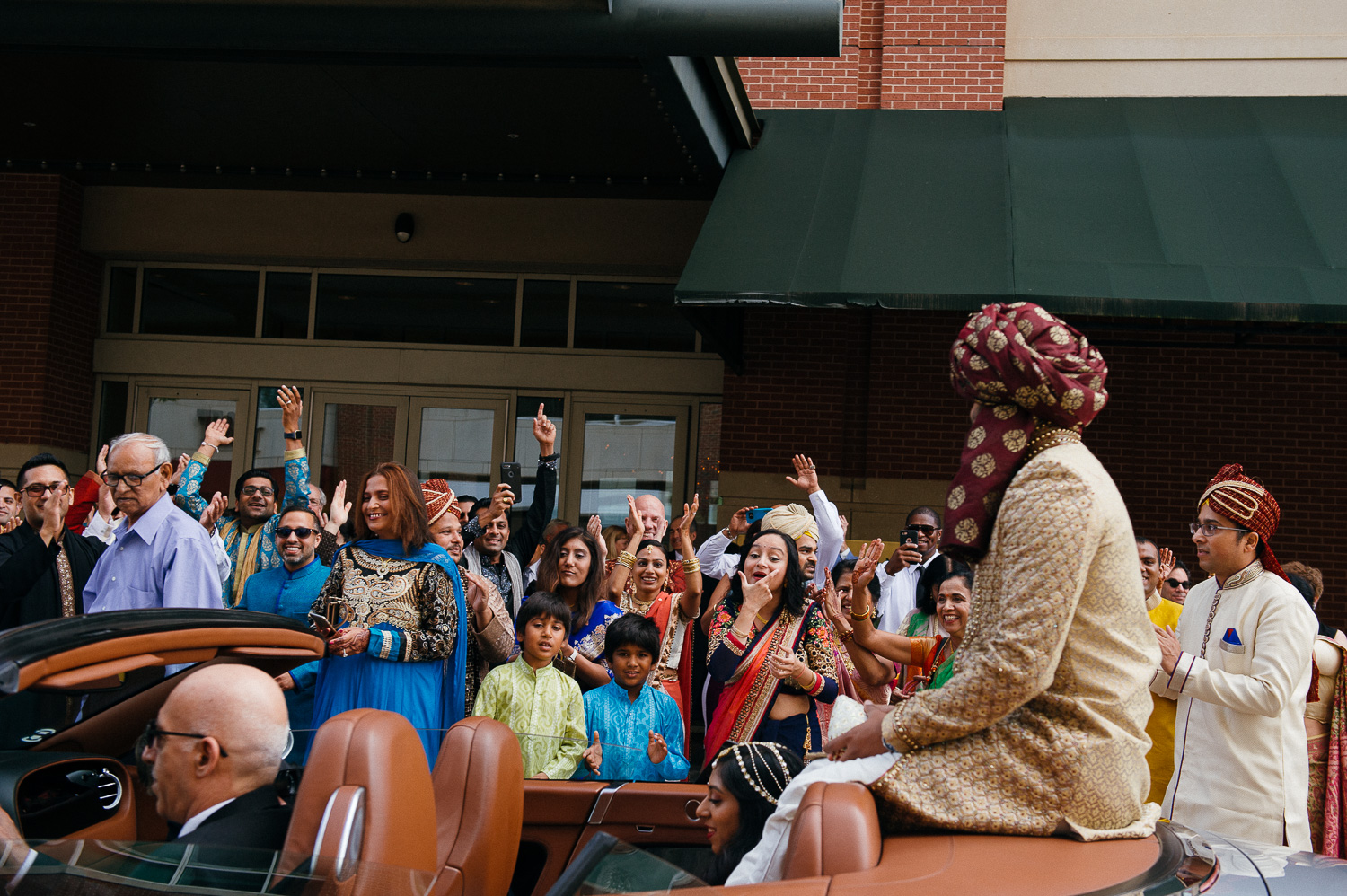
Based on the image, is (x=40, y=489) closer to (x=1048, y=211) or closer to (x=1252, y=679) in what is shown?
(x=1252, y=679)

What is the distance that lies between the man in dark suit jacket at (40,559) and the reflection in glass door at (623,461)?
240 inches

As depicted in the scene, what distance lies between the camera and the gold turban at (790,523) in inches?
230

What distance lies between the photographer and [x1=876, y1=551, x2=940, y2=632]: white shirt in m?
7.52

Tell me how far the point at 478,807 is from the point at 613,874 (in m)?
1.01

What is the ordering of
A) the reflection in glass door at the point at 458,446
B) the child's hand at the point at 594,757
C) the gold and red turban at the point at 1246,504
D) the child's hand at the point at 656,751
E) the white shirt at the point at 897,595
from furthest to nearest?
the reflection in glass door at the point at 458,446, the white shirt at the point at 897,595, the gold and red turban at the point at 1246,504, the child's hand at the point at 656,751, the child's hand at the point at 594,757

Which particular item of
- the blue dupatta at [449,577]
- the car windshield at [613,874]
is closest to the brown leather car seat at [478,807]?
the car windshield at [613,874]

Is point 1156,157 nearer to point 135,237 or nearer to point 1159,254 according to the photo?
point 1159,254

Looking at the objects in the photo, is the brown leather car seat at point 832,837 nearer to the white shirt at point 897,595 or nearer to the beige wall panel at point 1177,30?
the white shirt at point 897,595

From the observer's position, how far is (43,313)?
37.8 feet

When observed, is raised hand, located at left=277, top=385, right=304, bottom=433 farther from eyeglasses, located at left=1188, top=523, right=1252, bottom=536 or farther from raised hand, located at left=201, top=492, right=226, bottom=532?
eyeglasses, located at left=1188, top=523, right=1252, bottom=536

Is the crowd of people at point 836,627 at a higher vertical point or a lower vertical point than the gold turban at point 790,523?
lower

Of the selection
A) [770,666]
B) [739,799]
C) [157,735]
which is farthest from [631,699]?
[157,735]

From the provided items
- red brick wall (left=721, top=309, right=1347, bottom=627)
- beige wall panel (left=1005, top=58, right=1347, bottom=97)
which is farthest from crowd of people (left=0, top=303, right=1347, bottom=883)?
beige wall panel (left=1005, top=58, right=1347, bottom=97)

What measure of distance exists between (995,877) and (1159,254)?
23.6 feet
